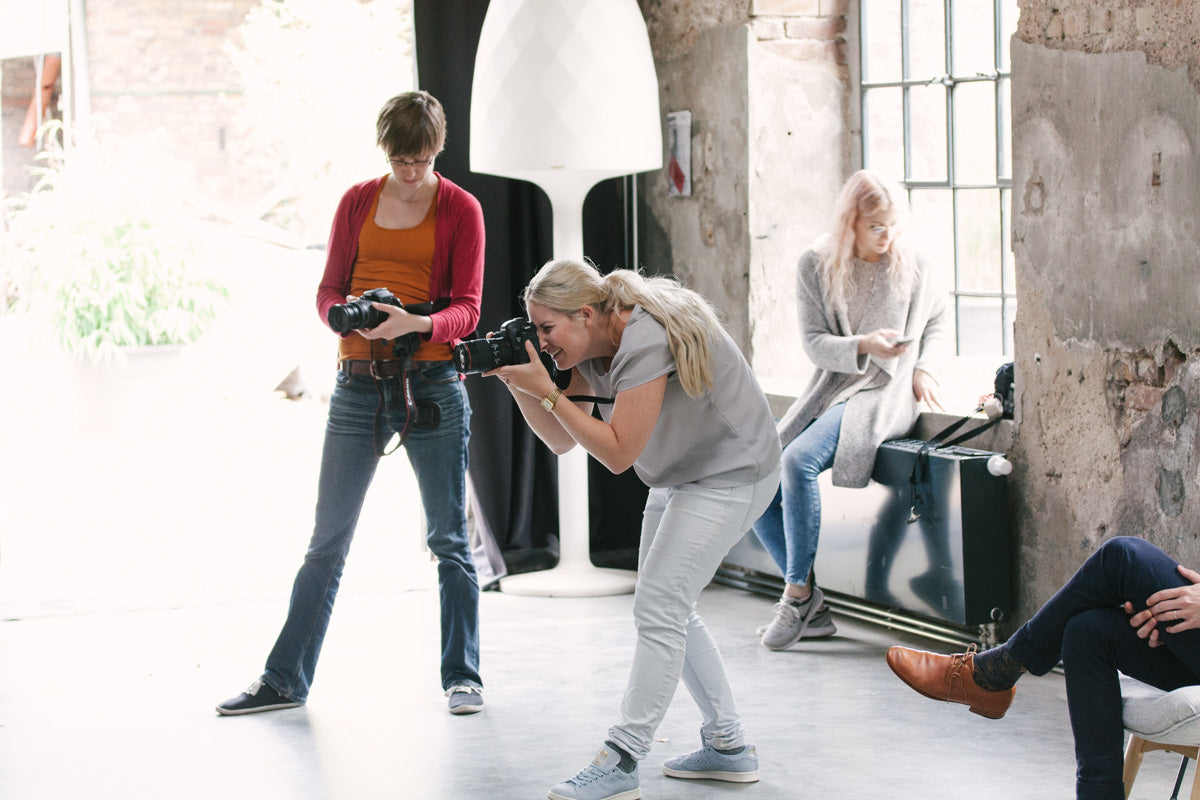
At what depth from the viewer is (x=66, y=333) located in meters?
8.31

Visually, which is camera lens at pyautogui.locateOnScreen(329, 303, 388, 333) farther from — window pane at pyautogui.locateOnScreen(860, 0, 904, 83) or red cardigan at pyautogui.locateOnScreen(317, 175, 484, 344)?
window pane at pyautogui.locateOnScreen(860, 0, 904, 83)

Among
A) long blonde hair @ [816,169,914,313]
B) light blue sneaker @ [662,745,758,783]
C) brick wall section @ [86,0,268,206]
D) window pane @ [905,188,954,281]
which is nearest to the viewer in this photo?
light blue sneaker @ [662,745,758,783]

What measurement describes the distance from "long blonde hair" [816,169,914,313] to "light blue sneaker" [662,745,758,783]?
1490 millimetres

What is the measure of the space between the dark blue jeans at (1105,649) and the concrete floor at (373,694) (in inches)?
16.3

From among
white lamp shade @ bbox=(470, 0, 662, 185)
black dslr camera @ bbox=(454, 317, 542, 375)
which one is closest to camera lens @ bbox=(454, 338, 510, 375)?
black dslr camera @ bbox=(454, 317, 542, 375)

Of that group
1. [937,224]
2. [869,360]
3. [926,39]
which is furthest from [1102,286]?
[926,39]

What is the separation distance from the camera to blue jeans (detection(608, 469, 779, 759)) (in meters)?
2.58

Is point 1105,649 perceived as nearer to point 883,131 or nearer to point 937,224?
point 937,224

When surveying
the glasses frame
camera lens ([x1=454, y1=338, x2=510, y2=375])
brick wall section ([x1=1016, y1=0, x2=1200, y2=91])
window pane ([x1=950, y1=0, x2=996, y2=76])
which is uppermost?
window pane ([x1=950, y1=0, x2=996, y2=76])

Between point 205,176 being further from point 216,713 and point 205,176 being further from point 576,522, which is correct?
point 216,713

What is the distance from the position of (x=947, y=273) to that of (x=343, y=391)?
199 cm

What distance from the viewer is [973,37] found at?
402cm

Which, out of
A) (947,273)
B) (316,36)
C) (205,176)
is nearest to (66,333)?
(205,176)

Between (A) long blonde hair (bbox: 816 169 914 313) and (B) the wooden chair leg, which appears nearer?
(B) the wooden chair leg
